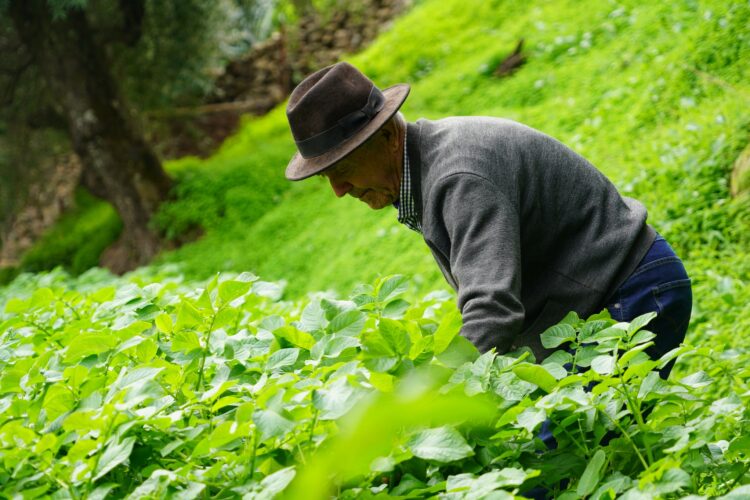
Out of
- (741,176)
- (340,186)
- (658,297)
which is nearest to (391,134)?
(340,186)

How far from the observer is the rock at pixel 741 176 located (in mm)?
4617

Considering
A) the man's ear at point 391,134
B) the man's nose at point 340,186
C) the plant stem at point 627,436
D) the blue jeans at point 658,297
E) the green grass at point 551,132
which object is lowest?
the green grass at point 551,132

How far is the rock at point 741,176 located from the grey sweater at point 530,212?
7.30 feet

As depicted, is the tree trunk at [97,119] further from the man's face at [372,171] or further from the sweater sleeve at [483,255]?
the sweater sleeve at [483,255]

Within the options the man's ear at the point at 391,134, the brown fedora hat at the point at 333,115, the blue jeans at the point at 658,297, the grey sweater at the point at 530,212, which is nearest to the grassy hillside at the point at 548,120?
the blue jeans at the point at 658,297

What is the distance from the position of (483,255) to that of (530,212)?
33 centimetres

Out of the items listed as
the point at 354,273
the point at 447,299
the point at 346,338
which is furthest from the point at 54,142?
the point at 346,338

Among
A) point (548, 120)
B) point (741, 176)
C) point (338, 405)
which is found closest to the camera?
point (338, 405)

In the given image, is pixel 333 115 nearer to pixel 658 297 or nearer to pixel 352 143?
pixel 352 143

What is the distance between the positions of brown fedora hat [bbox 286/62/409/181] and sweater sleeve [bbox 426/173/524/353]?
1.02 feet

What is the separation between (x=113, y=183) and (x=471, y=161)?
904 cm

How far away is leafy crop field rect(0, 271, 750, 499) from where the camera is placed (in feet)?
4.42

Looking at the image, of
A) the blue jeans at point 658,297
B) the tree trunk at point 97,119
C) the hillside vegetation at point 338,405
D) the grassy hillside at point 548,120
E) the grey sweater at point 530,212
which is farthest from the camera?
the tree trunk at point 97,119

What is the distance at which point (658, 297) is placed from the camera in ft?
8.39
